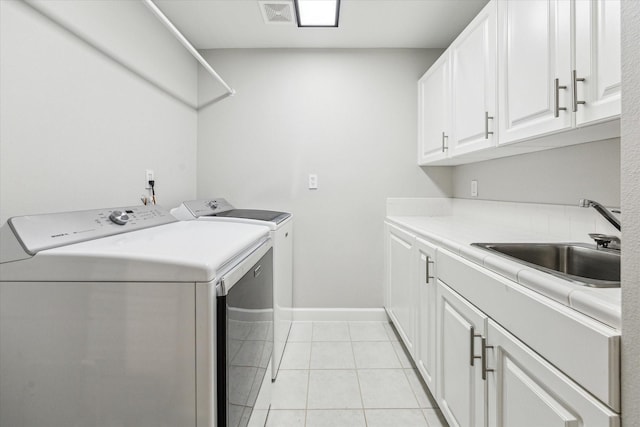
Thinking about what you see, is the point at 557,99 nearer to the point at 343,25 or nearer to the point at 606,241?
the point at 606,241

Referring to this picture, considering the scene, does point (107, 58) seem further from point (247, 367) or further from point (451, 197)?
point (451, 197)

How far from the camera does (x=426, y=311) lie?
5.43ft

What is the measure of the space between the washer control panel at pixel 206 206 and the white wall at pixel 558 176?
186 cm

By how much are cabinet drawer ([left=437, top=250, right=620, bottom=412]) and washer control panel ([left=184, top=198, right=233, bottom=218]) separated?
62.8 inches

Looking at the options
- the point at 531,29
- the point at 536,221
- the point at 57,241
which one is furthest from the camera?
the point at 536,221

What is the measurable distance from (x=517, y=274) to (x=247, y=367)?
0.91 metres

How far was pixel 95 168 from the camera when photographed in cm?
156

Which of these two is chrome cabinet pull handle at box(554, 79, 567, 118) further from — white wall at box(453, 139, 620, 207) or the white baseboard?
the white baseboard

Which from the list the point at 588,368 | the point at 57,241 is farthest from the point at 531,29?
the point at 57,241

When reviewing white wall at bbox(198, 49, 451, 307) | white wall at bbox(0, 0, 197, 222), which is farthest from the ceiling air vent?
white wall at bbox(0, 0, 197, 222)

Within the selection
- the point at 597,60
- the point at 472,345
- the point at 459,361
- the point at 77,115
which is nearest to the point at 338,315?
the point at 459,361

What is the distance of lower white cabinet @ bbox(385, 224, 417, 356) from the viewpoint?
6.32 feet

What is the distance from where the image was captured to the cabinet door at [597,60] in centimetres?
91

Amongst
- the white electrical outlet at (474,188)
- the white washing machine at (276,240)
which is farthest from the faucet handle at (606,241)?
the white washing machine at (276,240)
